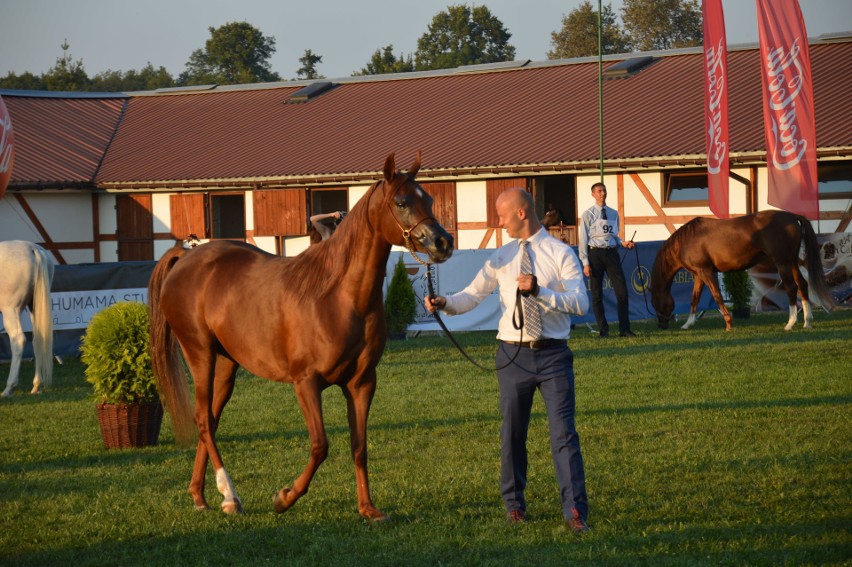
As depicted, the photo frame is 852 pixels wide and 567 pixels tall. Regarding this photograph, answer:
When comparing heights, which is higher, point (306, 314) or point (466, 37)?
point (466, 37)

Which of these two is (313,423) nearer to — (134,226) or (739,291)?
(739,291)

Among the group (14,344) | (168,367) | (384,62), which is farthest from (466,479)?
(384,62)

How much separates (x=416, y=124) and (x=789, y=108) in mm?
17611

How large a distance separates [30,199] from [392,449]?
23.7 m

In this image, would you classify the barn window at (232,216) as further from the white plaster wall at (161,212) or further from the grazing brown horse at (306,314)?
the grazing brown horse at (306,314)

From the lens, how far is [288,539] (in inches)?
235

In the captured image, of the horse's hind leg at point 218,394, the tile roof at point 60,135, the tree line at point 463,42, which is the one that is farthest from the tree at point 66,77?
the horse's hind leg at point 218,394

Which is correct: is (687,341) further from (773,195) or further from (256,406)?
(256,406)

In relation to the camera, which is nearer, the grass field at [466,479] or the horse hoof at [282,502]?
the grass field at [466,479]

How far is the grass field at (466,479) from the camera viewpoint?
568 centimetres

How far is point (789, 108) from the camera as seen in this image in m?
13.7

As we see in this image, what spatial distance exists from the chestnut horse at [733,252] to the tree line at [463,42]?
1920 inches

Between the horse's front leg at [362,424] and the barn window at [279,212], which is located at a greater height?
the barn window at [279,212]

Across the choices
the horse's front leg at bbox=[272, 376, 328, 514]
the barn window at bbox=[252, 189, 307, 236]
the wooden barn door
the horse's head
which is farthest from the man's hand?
the wooden barn door
